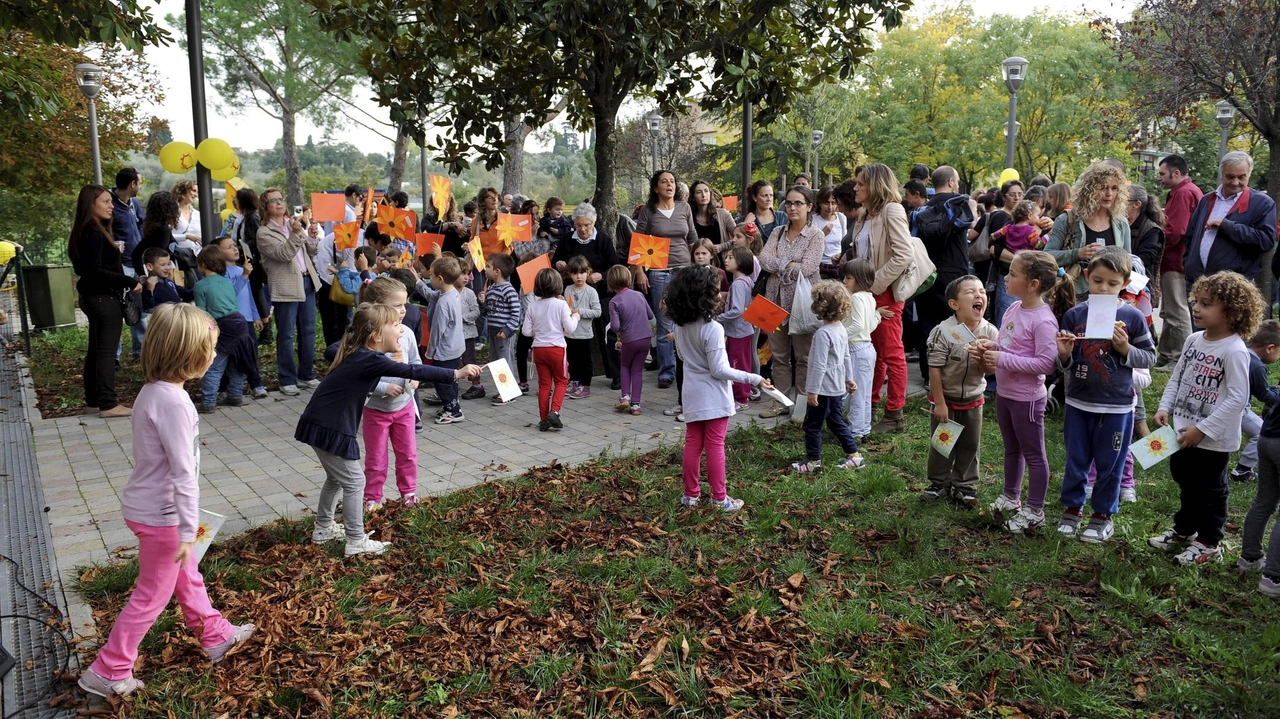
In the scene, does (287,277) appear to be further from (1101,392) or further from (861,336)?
(1101,392)

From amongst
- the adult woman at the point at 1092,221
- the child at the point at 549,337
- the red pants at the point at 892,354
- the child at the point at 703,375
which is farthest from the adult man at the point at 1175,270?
the child at the point at 549,337

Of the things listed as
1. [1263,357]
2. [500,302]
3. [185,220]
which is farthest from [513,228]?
[1263,357]

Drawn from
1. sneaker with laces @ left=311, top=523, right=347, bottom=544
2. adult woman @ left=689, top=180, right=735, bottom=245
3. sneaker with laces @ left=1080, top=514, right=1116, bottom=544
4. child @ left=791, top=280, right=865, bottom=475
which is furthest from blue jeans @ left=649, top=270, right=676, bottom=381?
sneaker with laces @ left=1080, top=514, right=1116, bottom=544

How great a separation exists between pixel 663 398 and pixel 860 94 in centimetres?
3500

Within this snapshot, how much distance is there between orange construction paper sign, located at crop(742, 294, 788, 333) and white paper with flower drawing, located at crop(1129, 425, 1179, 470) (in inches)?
121

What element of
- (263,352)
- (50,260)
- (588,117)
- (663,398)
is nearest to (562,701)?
(663,398)

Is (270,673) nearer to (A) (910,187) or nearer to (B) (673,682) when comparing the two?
(B) (673,682)

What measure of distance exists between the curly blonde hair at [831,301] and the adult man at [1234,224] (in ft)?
13.4

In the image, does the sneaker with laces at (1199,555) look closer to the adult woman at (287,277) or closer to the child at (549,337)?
the child at (549,337)

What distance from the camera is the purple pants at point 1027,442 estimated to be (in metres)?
4.95

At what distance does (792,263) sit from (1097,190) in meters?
2.62

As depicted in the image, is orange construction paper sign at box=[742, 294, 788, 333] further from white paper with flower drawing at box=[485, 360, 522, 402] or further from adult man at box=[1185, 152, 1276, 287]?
adult man at box=[1185, 152, 1276, 287]

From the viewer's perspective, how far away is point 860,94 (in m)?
40.0

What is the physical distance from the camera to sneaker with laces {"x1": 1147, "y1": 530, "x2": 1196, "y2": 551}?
15.5 ft
